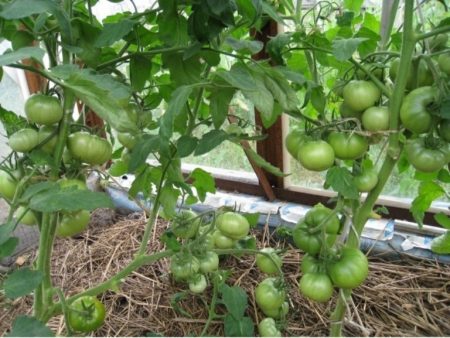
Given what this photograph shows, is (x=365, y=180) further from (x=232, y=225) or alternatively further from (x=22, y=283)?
(x=22, y=283)

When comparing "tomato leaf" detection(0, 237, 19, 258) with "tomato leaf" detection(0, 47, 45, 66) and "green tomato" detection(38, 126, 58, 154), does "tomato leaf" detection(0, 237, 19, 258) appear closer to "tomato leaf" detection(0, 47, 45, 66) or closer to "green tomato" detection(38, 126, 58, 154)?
"green tomato" detection(38, 126, 58, 154)

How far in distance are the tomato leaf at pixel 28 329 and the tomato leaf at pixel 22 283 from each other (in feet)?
0.11

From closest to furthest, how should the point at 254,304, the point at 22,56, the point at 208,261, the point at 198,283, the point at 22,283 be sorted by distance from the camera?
1. the point at 22,56
2. the point at 22,283
3. the point at 208,261
4. the point at 198,283
5. the point at 254,304

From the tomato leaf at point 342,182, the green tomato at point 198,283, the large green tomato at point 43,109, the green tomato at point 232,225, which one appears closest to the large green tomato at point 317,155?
the tomato leaf at point 342,182

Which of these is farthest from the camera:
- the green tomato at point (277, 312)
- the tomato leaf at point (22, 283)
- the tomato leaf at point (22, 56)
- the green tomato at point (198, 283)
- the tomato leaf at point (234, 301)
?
the green tomato at point (198, 283)

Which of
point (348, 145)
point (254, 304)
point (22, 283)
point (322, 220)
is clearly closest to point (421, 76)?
point (348, 145)

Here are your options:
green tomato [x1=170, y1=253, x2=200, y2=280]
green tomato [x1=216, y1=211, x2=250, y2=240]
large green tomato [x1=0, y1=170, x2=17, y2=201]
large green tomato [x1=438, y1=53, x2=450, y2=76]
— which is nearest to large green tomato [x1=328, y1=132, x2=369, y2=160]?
large green tomato [x1=438, y1=53, x2=450, y2=76]

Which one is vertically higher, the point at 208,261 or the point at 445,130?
the point at 445,130

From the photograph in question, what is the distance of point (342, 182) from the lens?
0.61 m

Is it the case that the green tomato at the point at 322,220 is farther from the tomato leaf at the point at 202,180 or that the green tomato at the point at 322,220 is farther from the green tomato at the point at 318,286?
the tomato leaf at the point at 202,180

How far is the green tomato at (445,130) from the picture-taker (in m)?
0.55

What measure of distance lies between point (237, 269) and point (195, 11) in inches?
35.8

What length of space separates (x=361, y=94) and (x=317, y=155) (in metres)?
0.11

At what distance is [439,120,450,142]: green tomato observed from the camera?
55cm
